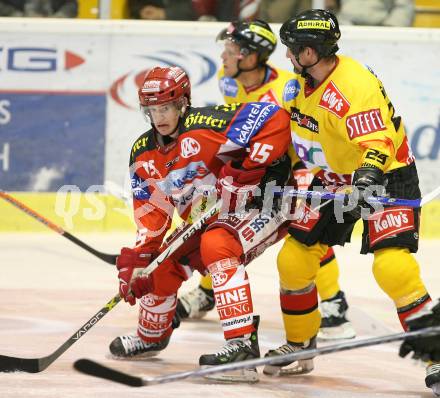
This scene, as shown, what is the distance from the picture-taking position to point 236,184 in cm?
451

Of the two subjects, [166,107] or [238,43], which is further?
[238,43]

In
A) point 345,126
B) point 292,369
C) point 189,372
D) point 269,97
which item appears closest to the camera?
point 189,372

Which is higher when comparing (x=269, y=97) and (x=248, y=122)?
(x=269, y=97)

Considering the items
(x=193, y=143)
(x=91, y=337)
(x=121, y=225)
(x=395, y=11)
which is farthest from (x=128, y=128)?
(x=193, y=143)

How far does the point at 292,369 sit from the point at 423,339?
2.92 ft

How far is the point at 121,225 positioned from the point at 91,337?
2750 mm

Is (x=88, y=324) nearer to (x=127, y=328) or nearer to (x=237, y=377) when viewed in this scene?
(x=237, y=377)

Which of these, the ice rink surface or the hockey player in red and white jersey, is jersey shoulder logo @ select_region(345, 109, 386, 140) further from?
the ice rink surface

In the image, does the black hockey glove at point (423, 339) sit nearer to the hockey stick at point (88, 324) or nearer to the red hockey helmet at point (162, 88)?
the hockey stick at point (88, 324)

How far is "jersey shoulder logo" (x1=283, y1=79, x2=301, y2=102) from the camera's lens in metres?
4.58

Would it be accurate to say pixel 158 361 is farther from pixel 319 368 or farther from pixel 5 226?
pixel 5 226

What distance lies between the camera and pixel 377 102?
169 inches

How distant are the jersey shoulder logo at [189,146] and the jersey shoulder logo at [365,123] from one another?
61cm

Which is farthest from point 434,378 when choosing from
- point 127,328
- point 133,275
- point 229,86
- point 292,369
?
point 229,86
